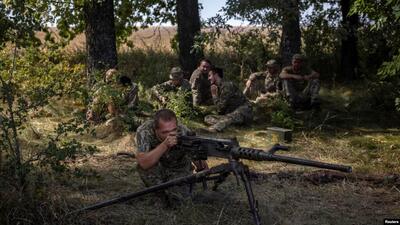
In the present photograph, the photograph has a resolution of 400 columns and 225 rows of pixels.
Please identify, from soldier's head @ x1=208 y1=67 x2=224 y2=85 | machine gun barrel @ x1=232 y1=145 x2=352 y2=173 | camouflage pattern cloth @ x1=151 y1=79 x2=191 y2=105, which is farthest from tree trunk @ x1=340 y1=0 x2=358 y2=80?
machine gun barrel @ x1=232 y1=145 x2=352 y2=173

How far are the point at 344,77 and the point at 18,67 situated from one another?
8.80m

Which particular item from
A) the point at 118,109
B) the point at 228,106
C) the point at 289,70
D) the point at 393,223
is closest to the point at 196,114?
the point at 228,106

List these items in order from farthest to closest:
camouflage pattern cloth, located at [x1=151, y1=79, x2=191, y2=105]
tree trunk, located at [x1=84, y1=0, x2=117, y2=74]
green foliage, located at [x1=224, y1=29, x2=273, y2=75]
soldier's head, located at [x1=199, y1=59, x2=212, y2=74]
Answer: green foliage, located at [x1=224, y1=29, x2=273, y2=75], tree trunk, located at [x1=84, y1=0, x2=117, y2=74], soldier's head, located at [x1=199, y1=59, x2=212, y2=74], camouflage pattern cloth, located at [x1=151, y1=79, x2=191, y2=105]

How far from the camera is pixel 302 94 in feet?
37.6

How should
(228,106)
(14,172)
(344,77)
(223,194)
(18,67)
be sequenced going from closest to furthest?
(14,172) < (223,194) < (18,67) < (228,106) < (344,77)

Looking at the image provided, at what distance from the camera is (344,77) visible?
14.5m

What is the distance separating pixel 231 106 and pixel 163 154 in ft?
17.6

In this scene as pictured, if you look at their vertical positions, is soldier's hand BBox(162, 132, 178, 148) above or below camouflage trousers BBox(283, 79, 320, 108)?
above

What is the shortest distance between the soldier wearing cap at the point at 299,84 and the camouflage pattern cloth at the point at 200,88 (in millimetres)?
1673

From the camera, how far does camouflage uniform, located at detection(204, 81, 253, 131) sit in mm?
10407

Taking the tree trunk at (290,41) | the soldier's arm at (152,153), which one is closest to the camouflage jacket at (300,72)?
the tree trunk at (290,41)

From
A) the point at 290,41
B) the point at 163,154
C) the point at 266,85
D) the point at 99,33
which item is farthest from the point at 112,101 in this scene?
the point at 290,41

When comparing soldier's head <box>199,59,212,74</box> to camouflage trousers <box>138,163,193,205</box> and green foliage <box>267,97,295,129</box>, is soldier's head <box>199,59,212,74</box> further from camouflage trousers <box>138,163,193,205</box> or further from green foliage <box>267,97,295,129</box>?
camouflage trousers <box>138,163,193,205</box>

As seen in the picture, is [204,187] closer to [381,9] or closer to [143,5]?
[381,9]
